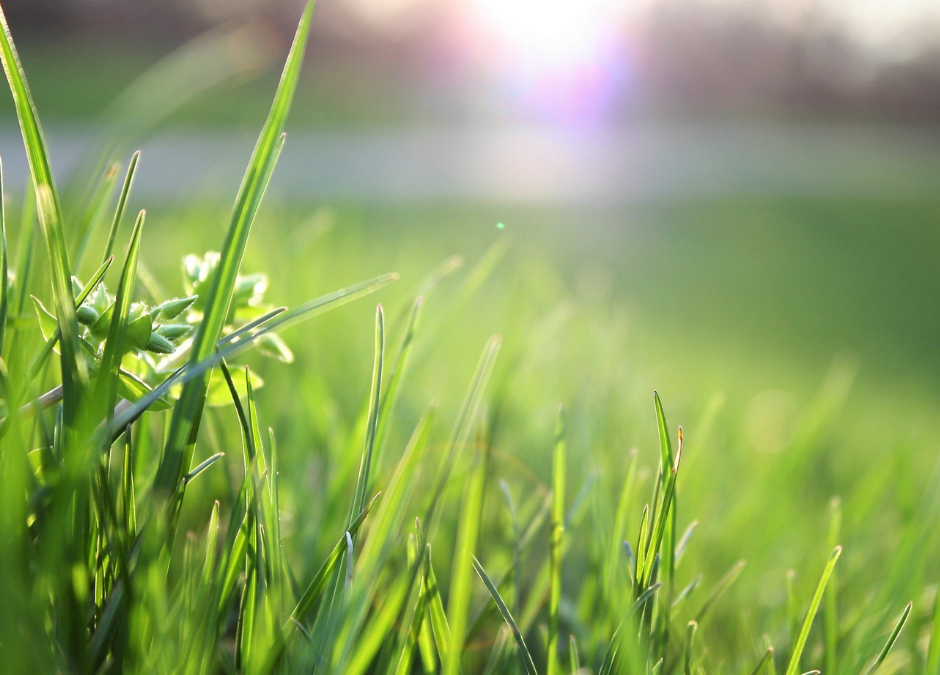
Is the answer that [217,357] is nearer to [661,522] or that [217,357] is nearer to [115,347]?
[115,347]

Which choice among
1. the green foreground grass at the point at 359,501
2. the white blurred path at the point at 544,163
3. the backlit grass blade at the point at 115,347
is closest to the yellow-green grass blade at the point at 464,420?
the green foreground grass at the point at 359,501

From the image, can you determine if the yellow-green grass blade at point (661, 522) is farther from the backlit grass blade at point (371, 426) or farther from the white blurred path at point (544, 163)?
the white blurred path at point (544, 163)

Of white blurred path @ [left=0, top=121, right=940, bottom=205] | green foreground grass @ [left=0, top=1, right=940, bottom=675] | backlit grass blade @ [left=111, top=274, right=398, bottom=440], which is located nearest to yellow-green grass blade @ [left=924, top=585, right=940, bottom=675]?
green foreground grass @ [left=0, top=1, right=940, bottom=675]

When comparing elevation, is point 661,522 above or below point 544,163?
below

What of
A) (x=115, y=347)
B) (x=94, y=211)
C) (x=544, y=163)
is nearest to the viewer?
(x=115, y=347)

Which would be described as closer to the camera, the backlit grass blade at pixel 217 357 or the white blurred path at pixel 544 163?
the backlit grass blade at pixel 217 357

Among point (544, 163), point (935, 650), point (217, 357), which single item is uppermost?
point (544, 163)

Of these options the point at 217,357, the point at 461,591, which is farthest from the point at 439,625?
the point at 217,357

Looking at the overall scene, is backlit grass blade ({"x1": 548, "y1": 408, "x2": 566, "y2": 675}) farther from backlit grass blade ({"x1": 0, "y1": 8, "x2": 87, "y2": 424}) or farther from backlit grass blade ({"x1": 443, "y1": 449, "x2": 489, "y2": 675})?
backlit grass blade ({"x1": 0, "y1": 8, "x2": 87, "y2": 424})
